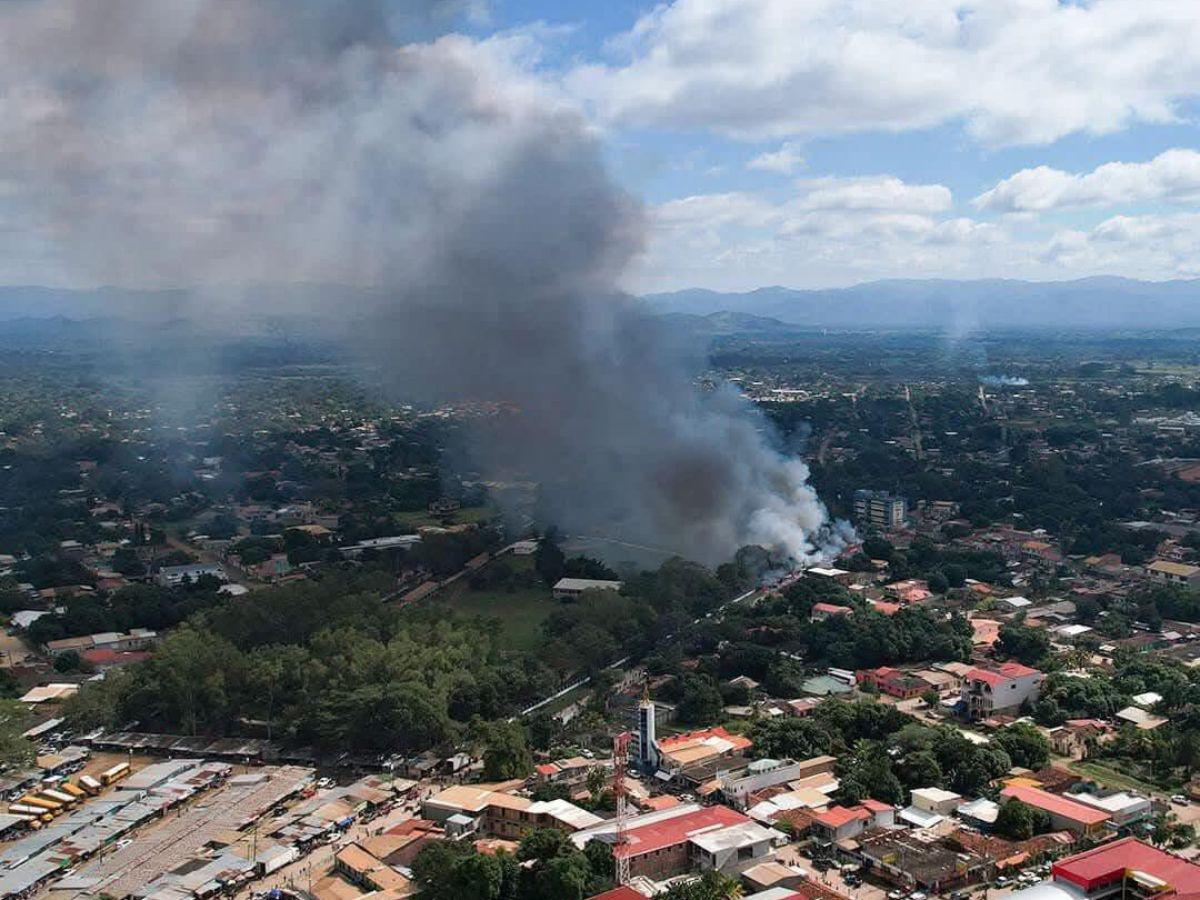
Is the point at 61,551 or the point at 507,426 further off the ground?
the point at 507,426

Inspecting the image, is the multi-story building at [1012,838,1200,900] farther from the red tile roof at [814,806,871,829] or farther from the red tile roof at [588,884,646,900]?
the red tile roof at [588,884,646,900]

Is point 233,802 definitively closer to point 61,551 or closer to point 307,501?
point 61,551

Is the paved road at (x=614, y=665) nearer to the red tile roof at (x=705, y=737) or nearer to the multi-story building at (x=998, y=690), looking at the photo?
the red tile roof at (x=705, y=737)

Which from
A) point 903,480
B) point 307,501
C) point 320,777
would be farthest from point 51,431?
point 320,777

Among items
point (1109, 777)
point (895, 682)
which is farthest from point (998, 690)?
point (1109, 777)

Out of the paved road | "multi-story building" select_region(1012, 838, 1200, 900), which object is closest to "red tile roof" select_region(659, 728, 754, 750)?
the paved road

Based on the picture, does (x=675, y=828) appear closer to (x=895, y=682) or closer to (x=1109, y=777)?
(x=1109, y=777)
